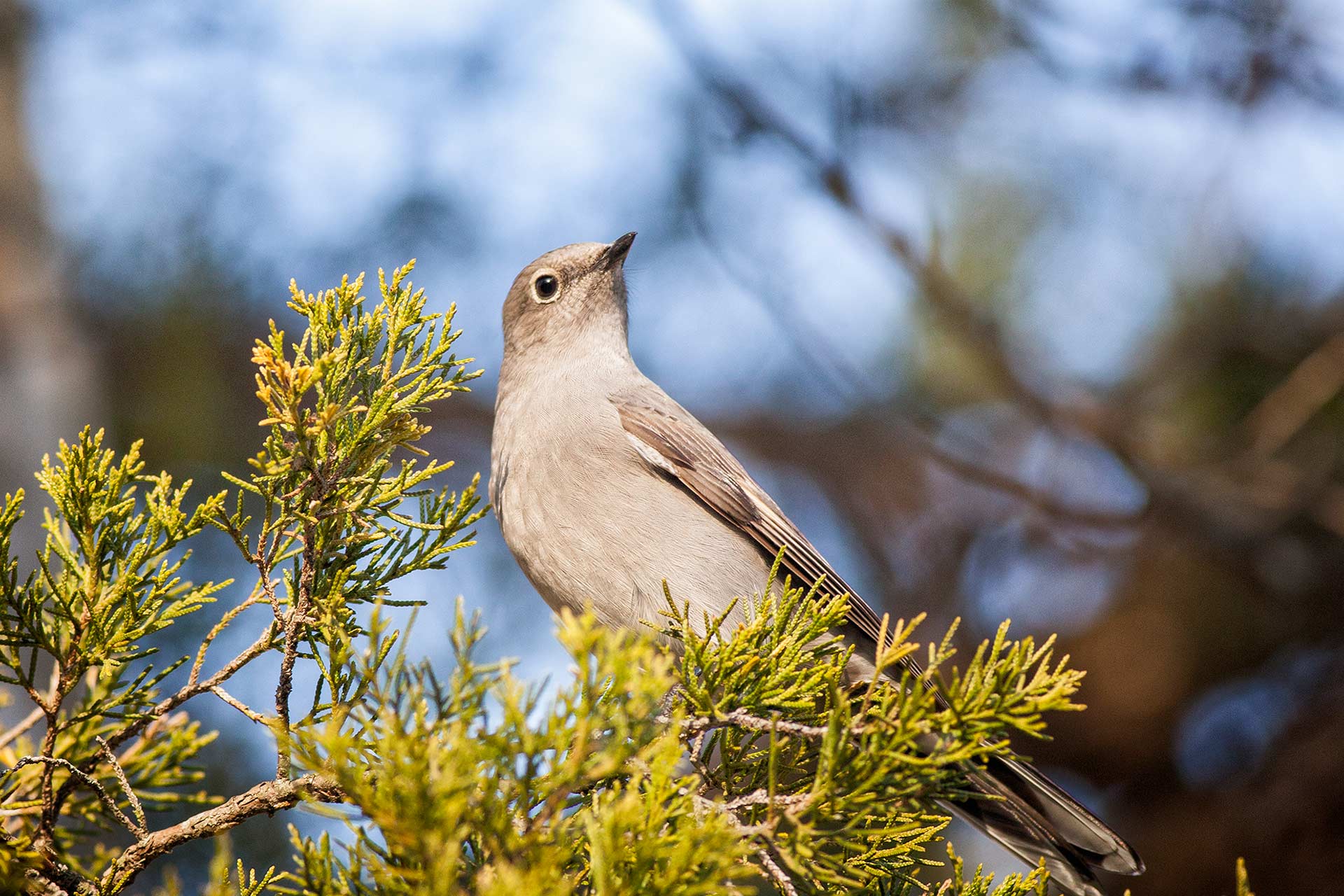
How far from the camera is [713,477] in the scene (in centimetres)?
391

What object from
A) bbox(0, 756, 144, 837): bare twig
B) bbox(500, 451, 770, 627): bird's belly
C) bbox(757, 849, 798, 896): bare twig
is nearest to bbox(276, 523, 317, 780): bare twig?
bbox(0, 756, 144, 837): bare twig

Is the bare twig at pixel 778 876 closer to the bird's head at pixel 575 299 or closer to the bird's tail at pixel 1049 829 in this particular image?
the bird's tail at pixel 1049 829

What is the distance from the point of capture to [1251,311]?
586 centimetres

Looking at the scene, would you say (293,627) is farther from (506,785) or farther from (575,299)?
(575,299)

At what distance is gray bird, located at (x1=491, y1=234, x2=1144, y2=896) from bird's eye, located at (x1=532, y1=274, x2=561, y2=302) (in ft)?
1.41

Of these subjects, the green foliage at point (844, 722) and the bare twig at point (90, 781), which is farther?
the bare twig at point (90, 781)

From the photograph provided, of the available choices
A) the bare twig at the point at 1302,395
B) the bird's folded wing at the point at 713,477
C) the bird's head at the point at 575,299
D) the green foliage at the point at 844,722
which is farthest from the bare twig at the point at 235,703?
the bare twig at the point at 1302,395

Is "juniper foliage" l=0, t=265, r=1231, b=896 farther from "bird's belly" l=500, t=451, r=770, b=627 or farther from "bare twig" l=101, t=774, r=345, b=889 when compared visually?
"bird's belly" l=500, t=451, r=770, b=627

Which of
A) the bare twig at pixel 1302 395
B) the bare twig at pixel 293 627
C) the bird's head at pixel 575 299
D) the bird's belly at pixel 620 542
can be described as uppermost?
the bird's head at pixel 575 299

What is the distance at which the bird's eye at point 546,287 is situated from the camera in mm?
4879

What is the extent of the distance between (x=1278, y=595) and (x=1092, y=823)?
3.18 metres

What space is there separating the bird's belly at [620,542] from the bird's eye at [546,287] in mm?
1355

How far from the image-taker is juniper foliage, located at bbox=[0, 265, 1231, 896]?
1.66 meters

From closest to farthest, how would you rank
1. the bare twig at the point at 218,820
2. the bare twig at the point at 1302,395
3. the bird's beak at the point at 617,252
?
the bare twig at the point at 218,820, the bird's beak at the point at 617,252, the bare twig at the point at 1302,395
